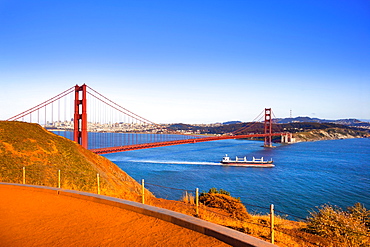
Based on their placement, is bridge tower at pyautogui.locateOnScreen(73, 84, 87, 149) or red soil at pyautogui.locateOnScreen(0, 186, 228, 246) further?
bridge tower at pyautogui.locateOnScreen(73, 84, 87, 149)

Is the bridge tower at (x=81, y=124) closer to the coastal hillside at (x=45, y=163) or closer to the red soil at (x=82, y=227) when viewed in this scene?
the coastal hillside at (x=45, y=163)

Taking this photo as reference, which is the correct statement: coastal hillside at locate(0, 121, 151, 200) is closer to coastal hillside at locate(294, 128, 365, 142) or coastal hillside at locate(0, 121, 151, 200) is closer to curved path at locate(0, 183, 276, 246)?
curved path at locate(0, 183, 276, 246)

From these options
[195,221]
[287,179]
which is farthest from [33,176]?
[287,179]

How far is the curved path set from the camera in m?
4.84

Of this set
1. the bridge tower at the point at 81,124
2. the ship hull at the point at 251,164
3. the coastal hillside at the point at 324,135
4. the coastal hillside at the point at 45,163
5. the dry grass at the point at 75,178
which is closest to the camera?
the dry grass at the point at 75,178

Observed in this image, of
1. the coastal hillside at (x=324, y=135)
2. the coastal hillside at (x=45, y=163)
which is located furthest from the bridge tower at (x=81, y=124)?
the coastal hillside at (x=324, y=135)

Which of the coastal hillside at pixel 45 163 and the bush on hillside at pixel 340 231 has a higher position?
the coastal hillside at pixel 45 163

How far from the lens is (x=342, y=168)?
134 feet

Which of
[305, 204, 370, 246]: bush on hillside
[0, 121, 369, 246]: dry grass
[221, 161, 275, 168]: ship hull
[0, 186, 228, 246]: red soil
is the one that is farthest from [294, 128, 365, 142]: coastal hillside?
[0, 186, 228, 246]: red soil

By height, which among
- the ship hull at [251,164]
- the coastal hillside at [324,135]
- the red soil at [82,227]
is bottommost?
the ship hull at [251,164]

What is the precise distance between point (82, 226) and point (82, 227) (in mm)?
63

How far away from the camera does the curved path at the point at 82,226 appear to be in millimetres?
4844

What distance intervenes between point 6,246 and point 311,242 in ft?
23.1

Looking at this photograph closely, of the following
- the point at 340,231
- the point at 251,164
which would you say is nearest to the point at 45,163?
the point at 340,231
